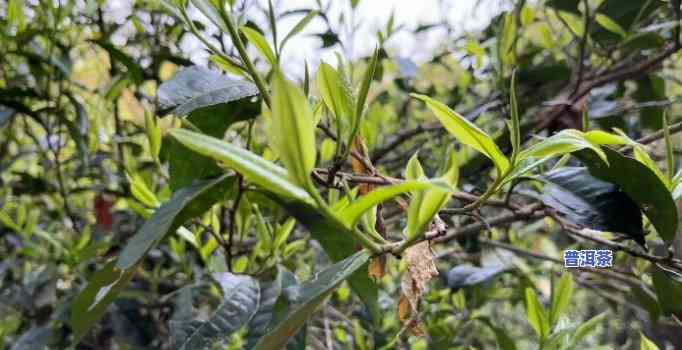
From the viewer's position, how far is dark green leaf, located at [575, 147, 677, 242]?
1.38 feet

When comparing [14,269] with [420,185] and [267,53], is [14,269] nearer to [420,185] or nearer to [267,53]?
[267,53]

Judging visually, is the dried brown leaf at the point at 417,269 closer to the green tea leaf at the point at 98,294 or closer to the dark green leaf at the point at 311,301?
the dark green leaf at the point at 311,301

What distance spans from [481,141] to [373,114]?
2.05 feet

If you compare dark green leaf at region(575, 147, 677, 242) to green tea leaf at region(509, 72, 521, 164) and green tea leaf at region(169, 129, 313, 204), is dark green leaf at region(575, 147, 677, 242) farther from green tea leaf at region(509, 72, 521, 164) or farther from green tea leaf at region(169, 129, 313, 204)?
green tea leaf at region(169, 129, 313, 204)

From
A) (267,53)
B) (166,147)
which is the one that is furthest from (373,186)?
(166,147)

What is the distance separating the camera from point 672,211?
0.43m

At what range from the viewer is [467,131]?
0.33 m

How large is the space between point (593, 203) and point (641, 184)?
1.5 inches

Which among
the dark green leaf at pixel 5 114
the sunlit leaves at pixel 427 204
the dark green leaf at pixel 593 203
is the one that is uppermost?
the dark green leaf at pixel 5 114

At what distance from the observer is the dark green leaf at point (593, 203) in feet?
1.44

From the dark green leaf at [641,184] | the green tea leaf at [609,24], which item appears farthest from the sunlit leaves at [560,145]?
the green tea leaf at [609,24]

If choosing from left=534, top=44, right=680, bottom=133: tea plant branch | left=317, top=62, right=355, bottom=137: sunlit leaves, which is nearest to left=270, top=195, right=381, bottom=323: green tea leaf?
left=317, top=62, right=355, bottom=137: sunlit leaves

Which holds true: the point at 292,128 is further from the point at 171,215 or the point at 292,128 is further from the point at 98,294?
the point at 98,294

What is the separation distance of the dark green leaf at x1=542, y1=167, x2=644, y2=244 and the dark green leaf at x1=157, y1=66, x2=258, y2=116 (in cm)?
24
